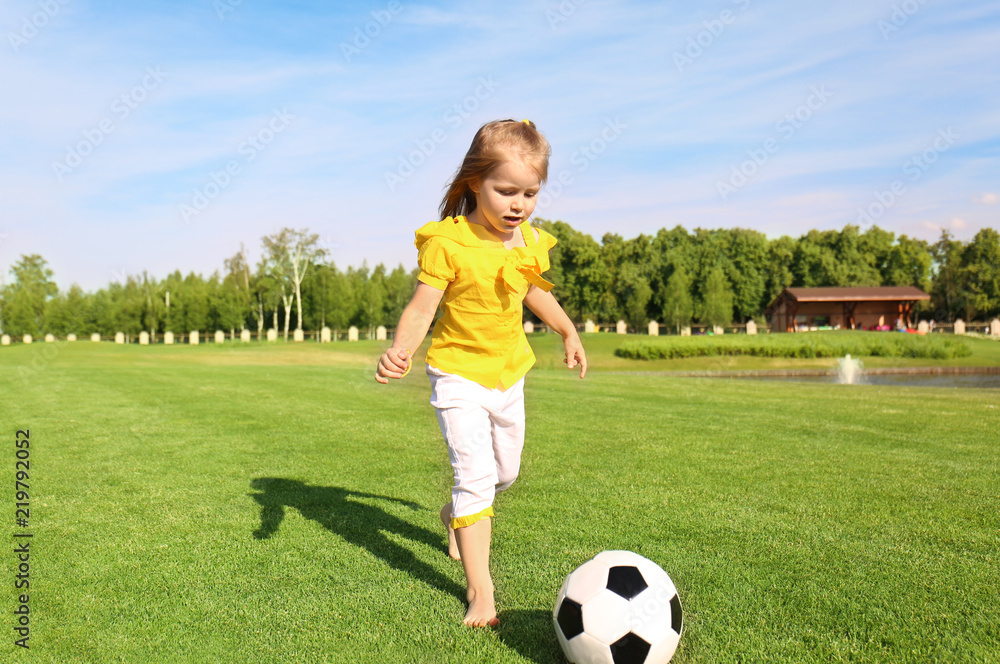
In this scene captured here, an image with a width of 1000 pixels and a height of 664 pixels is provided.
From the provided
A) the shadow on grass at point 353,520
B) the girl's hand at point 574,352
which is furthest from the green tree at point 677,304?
the girl's hand at point 574,352

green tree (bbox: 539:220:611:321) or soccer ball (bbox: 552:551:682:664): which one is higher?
green tree (bbox: 539:220:611:321)

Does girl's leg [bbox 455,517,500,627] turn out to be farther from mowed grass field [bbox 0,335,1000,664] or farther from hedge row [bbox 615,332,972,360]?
hedge row [bbox 615,332,972,360]

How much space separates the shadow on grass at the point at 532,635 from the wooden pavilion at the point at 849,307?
56.9 metres

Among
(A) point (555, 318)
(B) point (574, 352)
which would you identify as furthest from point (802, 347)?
(A) point (555, 318)

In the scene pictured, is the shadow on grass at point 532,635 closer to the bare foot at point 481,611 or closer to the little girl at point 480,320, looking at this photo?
the bare foot at point 481,611

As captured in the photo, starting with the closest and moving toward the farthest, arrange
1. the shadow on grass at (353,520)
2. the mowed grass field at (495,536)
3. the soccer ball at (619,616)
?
the soccer ball at (619,616), the mowed grass field at (495,536), the shadow on grass at (353,520)

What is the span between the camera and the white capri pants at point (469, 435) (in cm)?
329

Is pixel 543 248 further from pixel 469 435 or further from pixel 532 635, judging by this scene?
pixel 532 635

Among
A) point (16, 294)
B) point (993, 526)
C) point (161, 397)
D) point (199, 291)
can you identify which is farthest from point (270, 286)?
point (993, 526)

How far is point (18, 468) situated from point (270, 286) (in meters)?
57.6

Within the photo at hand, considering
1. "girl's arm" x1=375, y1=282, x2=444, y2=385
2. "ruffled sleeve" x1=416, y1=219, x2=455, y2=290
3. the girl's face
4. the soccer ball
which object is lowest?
the soccer ball

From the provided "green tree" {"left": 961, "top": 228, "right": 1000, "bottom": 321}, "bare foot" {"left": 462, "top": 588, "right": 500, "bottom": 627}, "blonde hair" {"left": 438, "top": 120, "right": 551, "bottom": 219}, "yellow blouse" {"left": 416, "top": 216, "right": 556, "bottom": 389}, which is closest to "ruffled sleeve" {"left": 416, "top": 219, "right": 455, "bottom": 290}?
"yellow blouse" {"left": 416, "top": 216, "right": 556, "bottom": 389}

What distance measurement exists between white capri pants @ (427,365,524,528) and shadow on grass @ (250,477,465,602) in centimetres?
49

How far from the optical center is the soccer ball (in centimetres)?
264
